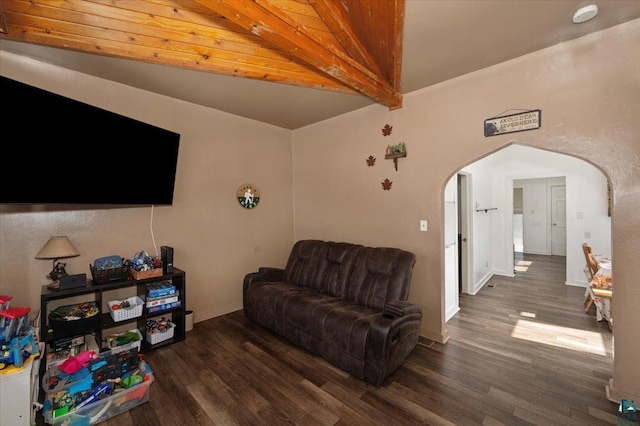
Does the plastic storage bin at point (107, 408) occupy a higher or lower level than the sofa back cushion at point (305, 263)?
lower

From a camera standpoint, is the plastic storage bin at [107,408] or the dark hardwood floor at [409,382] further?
the dark hardwood floor at [409,382]

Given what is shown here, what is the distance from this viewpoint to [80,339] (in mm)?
2539

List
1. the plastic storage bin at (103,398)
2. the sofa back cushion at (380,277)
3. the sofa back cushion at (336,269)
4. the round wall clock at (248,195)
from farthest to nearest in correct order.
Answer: the round wall clock at (248,195)
the sofa back cushion at (336,269)
the sofa back cushion at (380,277)
the plastic storage bin at (103,398)

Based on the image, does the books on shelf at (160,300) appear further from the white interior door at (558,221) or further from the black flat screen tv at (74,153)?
the white interior door at (558,221)

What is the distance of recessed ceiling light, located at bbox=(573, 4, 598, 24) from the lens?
1.76 meters

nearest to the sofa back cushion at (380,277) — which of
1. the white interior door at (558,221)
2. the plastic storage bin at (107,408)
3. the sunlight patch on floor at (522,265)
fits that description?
the plastic storage bin at (107,408)

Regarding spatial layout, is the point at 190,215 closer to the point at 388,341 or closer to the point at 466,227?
the point at 388,341

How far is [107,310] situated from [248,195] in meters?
2.09

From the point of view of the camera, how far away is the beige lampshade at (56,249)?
7.41ft

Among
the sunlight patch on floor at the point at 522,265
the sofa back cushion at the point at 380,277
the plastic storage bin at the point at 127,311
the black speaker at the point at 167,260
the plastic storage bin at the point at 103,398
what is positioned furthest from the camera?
the sunlight patch on floor at the point at 522,265

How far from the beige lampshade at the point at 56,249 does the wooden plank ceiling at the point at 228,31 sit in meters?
1.53

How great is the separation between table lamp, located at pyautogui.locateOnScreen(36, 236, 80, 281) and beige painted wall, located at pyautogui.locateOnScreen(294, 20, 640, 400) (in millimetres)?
2880

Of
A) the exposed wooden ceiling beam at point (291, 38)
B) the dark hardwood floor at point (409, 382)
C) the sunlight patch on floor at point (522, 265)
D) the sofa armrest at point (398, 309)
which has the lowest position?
the dark hardwood floor at point (409, 382)

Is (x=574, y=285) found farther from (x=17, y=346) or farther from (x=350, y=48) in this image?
(x=17, y=346)
